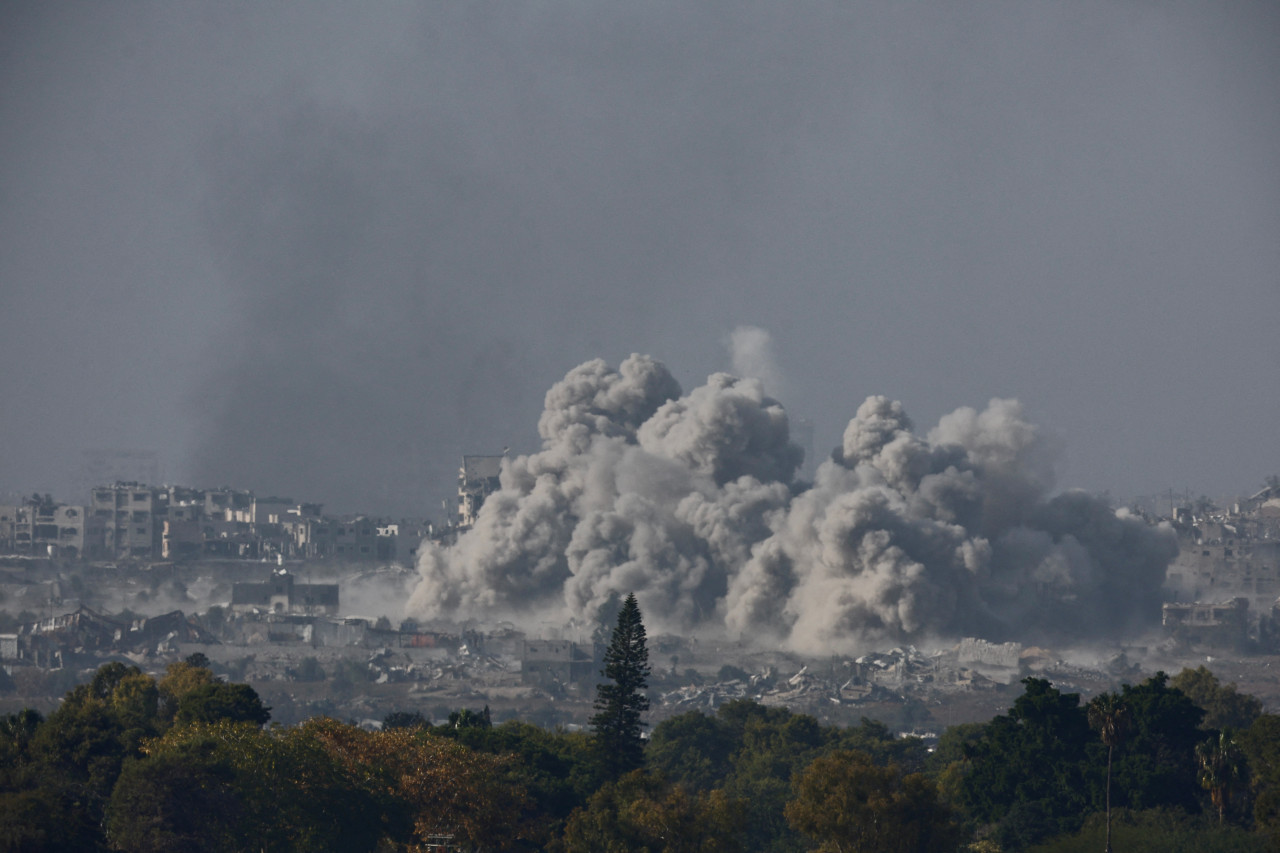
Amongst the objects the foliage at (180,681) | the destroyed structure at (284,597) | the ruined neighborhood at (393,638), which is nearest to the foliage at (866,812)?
the foliage at (180,681)

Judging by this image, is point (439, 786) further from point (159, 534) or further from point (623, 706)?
point (159, 534)

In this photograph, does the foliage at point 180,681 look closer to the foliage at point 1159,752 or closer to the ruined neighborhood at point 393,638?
the ruined neighborhood at point 393,638

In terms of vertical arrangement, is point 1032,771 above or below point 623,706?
below

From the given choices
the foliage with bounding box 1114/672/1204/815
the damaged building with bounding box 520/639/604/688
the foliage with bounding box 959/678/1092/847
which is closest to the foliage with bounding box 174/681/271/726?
the foliage with bounding box 959/678/1092/847

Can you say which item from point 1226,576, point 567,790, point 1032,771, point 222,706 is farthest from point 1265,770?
point 1226,576

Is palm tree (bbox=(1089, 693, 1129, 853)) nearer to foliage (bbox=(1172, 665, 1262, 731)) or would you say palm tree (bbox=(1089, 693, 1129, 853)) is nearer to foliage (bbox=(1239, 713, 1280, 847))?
foliage (bbox=(1239, 713, 1280, 847))
